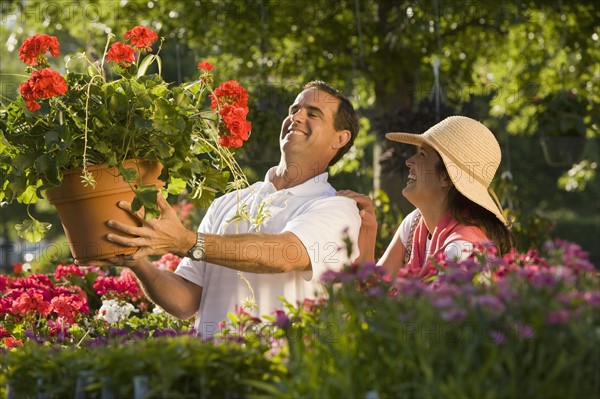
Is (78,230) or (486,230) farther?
(486,230)

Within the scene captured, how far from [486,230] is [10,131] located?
177 cm

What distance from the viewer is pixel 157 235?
3.18 meters

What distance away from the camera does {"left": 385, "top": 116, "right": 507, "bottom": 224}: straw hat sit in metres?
3.75

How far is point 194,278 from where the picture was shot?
155 inches

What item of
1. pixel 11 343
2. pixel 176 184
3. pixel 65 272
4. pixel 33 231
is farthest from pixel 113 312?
pixel 176 184

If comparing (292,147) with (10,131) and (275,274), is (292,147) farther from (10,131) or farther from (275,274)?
(10,131)

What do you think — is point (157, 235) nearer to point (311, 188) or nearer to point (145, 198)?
point (145, 198)

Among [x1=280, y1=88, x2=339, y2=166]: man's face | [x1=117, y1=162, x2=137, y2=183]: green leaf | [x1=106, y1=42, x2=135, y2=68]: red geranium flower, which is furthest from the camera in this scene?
[x1=280, y1=88, x2=339, y2=166]: man's face

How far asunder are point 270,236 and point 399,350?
1428 mm

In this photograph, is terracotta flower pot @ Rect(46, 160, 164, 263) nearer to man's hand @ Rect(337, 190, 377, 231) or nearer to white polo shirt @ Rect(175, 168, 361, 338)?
white polo shirt @ Rect(175, 168, 361, 338)

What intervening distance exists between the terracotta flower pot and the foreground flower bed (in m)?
0.69

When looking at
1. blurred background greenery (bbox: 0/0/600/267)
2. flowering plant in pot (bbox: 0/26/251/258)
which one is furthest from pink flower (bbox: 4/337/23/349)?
blurred background greenery (bbox: 0/0/600/267)

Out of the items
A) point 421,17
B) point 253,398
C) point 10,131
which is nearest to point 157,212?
point 10,131

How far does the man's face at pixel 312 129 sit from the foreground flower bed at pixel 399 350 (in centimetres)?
153
